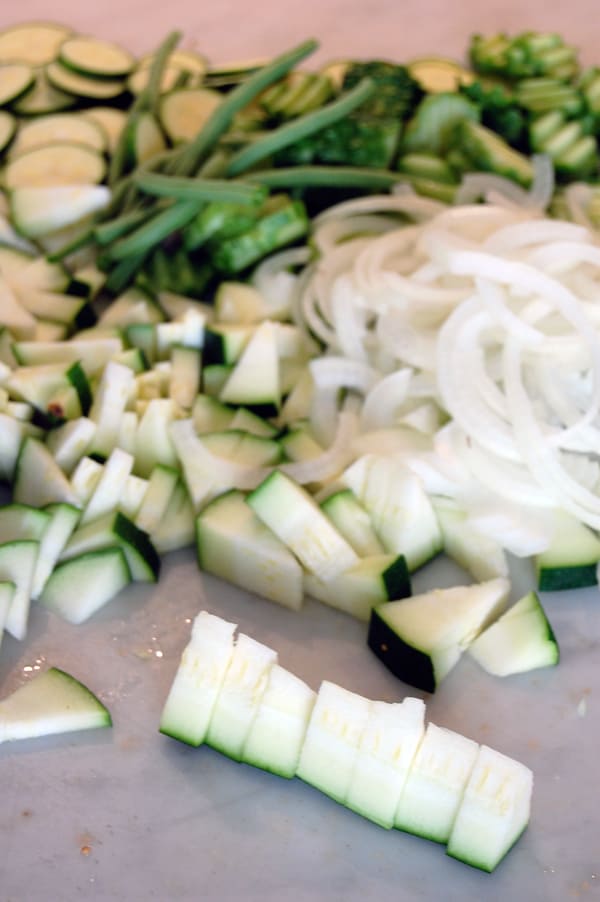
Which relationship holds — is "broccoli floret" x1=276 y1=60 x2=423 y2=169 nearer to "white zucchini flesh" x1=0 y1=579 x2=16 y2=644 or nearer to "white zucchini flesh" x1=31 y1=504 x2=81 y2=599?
"white zucchini flesh" x1=31 y1=504 x2=81 y2=599

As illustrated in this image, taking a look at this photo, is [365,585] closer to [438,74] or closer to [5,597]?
[5,597]

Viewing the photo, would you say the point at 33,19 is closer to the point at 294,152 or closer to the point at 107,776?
the point at 294,152

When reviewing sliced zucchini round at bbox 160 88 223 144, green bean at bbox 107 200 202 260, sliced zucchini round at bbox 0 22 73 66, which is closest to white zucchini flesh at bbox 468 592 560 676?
green bean at bbox 107 200 202 260

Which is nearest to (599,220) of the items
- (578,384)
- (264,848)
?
(578,384)

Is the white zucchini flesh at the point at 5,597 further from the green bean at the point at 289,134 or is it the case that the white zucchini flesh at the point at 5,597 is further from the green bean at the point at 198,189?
the green bean at the point at 289,134

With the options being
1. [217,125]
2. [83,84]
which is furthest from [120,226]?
[83,84]

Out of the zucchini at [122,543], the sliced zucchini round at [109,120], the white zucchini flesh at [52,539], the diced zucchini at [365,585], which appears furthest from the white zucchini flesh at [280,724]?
the sliced zucchini round at [109,120]
